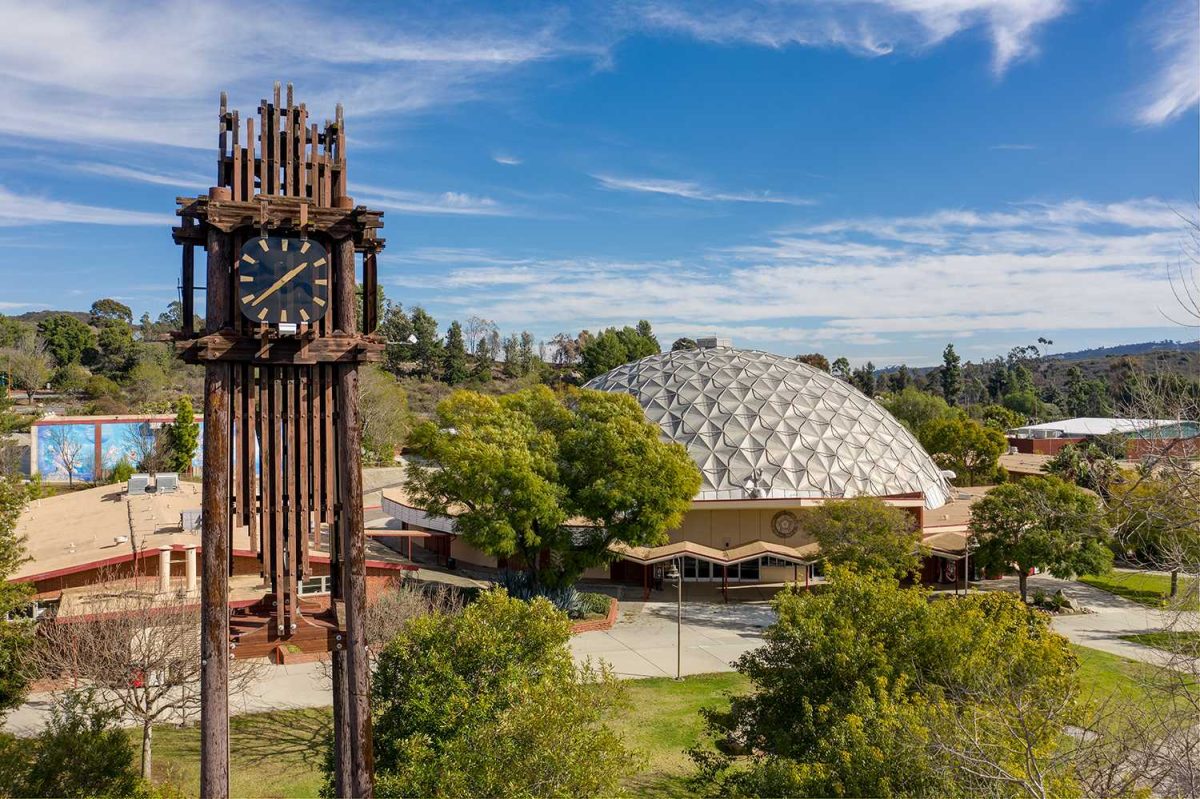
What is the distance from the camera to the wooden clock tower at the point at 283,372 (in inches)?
456

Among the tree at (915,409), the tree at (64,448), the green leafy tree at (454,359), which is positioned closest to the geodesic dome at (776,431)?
the tree at (915,409)

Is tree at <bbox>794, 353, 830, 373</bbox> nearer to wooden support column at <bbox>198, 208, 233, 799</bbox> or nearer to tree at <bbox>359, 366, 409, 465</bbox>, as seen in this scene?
tree at <bbox>359, 366, 409, 465</bbox>

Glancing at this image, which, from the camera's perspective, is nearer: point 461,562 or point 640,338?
point 461,562

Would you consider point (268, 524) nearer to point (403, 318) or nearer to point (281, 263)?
point (281, 263)

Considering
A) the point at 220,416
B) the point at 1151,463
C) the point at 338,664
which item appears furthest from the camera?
the point at 338,664

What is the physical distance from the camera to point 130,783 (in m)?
12.9

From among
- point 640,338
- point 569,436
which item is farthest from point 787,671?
point 640,338

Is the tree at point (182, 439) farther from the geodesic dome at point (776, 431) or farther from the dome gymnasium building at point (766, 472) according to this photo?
the geodesic dome at point (776, 431)

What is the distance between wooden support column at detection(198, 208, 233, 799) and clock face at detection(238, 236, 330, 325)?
1.17ft

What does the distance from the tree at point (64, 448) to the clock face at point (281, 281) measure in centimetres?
5486

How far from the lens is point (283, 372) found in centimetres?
Answer: 1220

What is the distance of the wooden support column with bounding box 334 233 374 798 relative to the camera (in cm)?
1184

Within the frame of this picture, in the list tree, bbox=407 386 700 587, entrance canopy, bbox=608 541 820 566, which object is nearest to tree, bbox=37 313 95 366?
tree, bbox=407 386 700 587

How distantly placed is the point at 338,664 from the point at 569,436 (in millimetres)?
18699
